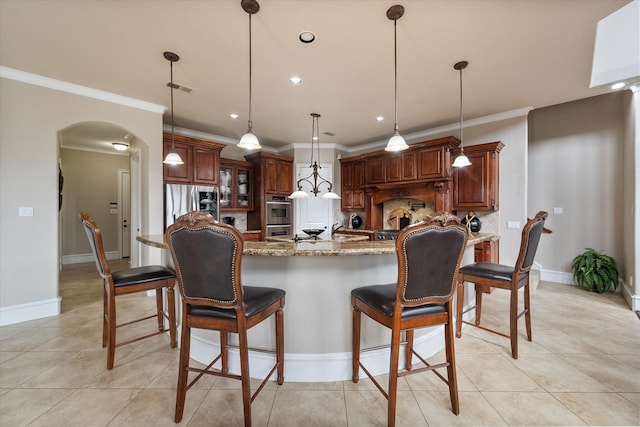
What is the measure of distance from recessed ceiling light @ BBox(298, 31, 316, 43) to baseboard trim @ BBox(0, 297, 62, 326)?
4.01 m

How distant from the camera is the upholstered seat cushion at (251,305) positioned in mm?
1466

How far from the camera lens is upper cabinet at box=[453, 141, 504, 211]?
13.6 feet

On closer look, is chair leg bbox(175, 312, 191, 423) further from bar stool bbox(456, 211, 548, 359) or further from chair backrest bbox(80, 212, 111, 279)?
bar stool bbox(456, 211, 548, 359)

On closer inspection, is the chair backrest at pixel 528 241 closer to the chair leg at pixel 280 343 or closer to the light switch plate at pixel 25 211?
the chair leg at pixel 280 343

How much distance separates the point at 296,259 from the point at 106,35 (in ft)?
8.37

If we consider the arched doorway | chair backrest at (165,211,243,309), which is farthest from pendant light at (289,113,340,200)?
the arched doorway

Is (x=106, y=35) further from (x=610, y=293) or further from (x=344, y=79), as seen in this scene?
(x=610, y=293)

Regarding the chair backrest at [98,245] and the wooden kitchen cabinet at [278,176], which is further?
the wooden kitchen cabinet at [278,176]

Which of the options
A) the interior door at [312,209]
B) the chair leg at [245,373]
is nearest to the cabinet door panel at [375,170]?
the interior door at [312,209]

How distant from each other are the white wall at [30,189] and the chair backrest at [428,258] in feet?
13.1

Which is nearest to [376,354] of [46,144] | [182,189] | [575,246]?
[182,189]

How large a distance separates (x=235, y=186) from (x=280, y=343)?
407 cm

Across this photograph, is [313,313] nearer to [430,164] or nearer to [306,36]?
[306,36]

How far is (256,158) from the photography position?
552 cm
